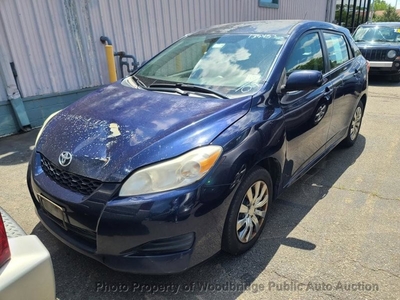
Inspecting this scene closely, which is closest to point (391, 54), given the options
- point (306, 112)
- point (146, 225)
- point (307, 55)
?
point (307, 55)

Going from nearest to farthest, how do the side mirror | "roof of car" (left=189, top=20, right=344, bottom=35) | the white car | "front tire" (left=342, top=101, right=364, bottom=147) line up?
the white car, the side mirror, "roof of car" (left=189, top=20, right=344, bottom=35), "front tire" (left=342, top=101, right=364, bottom=147)

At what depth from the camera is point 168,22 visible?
6.91 meters

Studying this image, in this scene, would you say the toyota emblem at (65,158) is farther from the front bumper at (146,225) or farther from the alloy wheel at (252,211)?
the alloy wheel at (252,211)

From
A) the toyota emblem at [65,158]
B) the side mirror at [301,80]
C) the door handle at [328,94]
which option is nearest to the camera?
the toyota emblem at [65,158]

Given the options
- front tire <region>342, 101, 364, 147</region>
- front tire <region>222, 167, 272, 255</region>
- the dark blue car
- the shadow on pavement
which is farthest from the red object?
front tire <region>342, 101, 364, 147</region>

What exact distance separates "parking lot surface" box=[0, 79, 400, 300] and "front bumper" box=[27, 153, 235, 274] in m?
0.34

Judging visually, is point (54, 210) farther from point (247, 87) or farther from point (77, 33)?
point (77, 33)

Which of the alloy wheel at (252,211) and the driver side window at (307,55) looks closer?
the alloy wheel at (252,211)

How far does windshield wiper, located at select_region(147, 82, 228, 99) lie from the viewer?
2552 mm

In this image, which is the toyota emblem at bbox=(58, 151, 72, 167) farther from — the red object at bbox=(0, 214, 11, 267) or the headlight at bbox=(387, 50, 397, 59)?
the headlight at bbox=(387, 50, 397, 59)

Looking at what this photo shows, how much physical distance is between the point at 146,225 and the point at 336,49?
10.4 feet

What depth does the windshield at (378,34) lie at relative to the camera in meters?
10.1

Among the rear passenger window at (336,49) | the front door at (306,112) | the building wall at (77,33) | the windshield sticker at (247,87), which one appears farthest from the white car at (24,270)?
the building wall at (77,33)

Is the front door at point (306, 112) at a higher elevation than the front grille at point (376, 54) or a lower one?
higher
